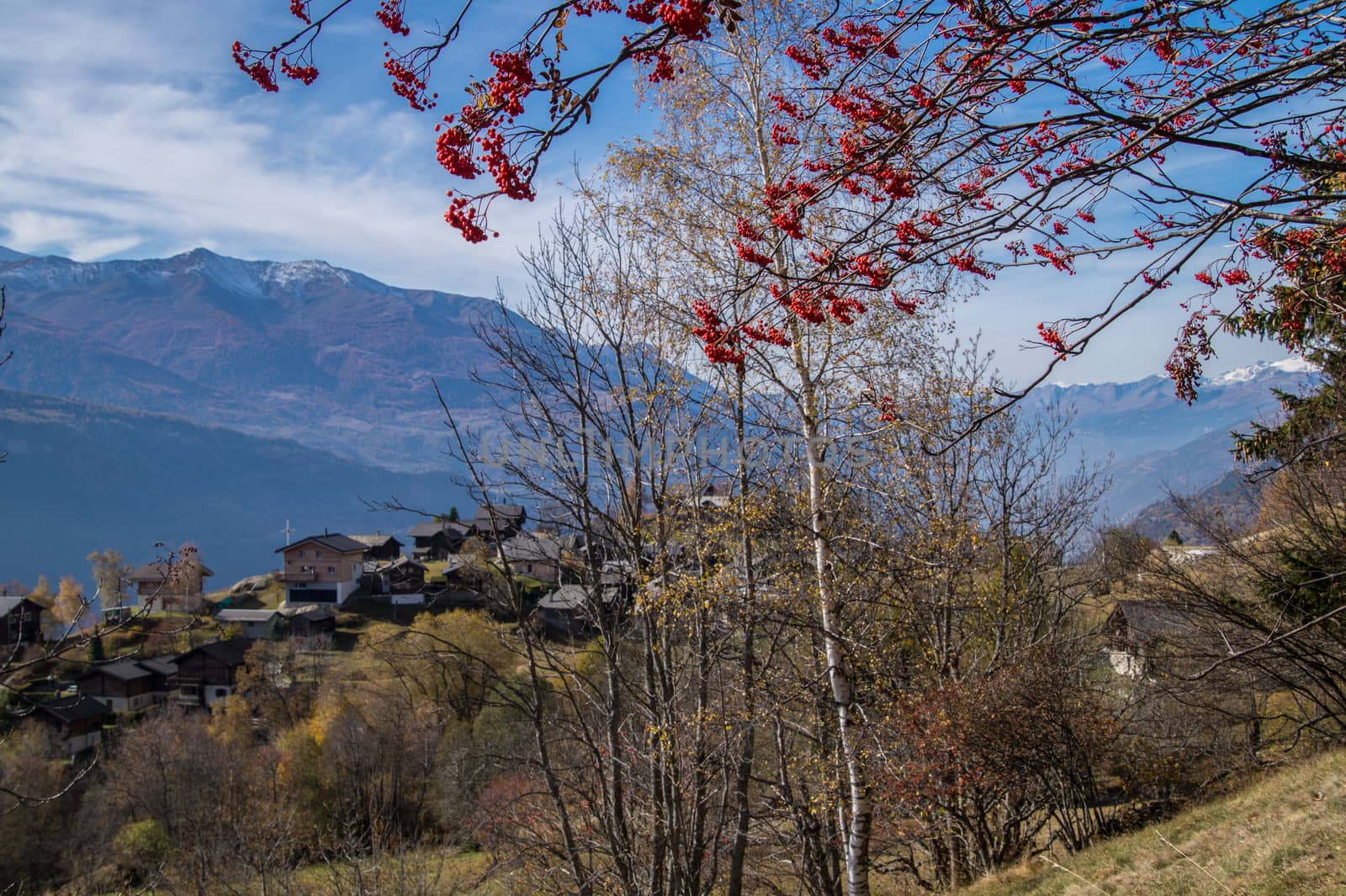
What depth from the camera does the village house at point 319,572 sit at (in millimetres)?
71812

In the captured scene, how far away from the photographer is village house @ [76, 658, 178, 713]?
46.6 meters

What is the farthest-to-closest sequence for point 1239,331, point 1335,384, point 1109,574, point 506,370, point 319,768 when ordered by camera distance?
point 319,768 → point 1109,574 → point 1335,384 → point 506,370 → point 1239,331

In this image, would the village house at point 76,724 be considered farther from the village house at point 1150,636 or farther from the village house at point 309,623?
the village house at point 1150,636

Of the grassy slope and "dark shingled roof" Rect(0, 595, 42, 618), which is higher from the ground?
"dark shingled roof" Rect(0, 595, 42, 618)

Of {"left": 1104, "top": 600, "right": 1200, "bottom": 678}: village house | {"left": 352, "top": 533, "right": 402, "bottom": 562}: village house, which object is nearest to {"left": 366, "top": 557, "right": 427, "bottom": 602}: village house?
{"left": 352, "top": 533, "right": 402, "bottom": 562}: village house

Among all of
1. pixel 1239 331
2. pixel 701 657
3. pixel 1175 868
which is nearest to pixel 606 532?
pixel 701 657

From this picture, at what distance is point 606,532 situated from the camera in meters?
7.80

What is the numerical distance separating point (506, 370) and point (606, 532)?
2007 mm

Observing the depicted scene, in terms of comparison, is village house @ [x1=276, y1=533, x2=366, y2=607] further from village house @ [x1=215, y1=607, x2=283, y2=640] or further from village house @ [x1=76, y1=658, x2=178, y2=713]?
village house @ [x1=76, y1=658, x2=178, y2=713]

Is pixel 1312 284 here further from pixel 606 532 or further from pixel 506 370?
pixel 506 370

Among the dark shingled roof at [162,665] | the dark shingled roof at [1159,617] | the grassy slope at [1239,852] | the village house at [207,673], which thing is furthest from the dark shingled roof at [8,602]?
the grassy slope at [1239,852]

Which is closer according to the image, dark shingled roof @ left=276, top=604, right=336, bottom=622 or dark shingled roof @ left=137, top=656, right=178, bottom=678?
dark shingled roof @ left=137, top=656, right=178, bottom=678

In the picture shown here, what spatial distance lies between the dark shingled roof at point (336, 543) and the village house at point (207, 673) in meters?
21.2

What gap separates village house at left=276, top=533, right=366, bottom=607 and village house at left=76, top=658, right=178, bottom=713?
20.4 metres
